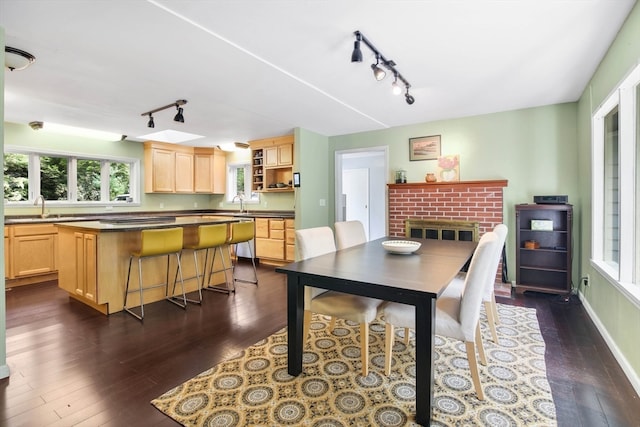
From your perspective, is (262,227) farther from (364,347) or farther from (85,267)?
(364,347)

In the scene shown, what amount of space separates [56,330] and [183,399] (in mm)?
1809

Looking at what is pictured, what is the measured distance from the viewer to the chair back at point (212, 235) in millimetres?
3533

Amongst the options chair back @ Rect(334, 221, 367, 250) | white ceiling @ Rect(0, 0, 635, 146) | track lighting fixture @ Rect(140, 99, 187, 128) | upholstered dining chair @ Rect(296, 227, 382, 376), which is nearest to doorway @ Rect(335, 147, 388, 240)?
white ceiling @ Rect(0, 0, 635, 146)

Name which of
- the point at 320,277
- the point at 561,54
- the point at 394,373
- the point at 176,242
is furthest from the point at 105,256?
the point at 561,54

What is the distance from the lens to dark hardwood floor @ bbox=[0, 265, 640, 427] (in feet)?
5.42

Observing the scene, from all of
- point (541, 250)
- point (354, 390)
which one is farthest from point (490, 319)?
point (541, 250)

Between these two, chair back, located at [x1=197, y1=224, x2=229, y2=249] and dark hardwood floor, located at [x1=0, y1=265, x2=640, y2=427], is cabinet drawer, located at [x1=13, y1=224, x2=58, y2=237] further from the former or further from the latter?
chair back, located at [x1=197, y1=224, x2=229, y2=249]

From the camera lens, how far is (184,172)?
626cm

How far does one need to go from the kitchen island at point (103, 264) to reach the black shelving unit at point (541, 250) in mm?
3878

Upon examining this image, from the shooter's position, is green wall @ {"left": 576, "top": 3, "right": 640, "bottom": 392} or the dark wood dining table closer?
the dark wood dining table

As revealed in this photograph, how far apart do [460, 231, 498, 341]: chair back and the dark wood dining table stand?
11cm

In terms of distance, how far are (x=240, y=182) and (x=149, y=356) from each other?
16.1 ft

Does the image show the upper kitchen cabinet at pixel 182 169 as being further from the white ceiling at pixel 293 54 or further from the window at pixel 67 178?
the white ceiling at pixel 293 54

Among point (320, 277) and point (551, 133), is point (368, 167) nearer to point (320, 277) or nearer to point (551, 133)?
point (551, 133)
